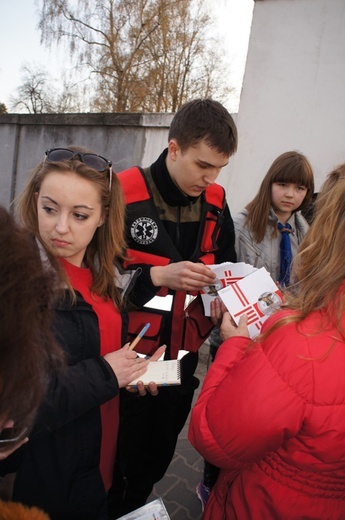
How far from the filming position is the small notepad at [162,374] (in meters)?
1.48

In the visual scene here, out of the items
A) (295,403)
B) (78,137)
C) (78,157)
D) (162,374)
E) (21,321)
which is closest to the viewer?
(21,321)

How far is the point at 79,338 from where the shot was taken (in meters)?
1.35

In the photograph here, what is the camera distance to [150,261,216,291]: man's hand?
176cm

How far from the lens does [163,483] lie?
2.75 meters

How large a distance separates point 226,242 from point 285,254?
46cm

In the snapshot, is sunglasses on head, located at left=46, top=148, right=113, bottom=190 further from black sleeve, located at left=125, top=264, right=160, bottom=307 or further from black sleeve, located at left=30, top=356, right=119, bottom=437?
black sleeve, located at left=30, top=356, right=119, bottom=437

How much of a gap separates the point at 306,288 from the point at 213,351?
4.74 ft

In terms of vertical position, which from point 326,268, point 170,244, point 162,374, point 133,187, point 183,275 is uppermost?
point 133,187

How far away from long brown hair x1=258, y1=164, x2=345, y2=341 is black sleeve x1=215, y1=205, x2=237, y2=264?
3.43 ft

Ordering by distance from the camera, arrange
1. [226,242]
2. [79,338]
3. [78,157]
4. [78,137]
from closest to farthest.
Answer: [79,338]
[78,157]
[226,242]
[78,137]

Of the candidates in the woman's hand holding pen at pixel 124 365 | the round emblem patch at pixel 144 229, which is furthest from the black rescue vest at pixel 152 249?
the woman's hand holding pen at pixel 124 365

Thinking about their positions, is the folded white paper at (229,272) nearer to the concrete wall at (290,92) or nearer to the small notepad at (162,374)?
the small notepad at (162,374)

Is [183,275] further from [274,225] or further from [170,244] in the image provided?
[274,225]

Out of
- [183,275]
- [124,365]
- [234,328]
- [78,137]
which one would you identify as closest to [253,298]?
[234,328]
